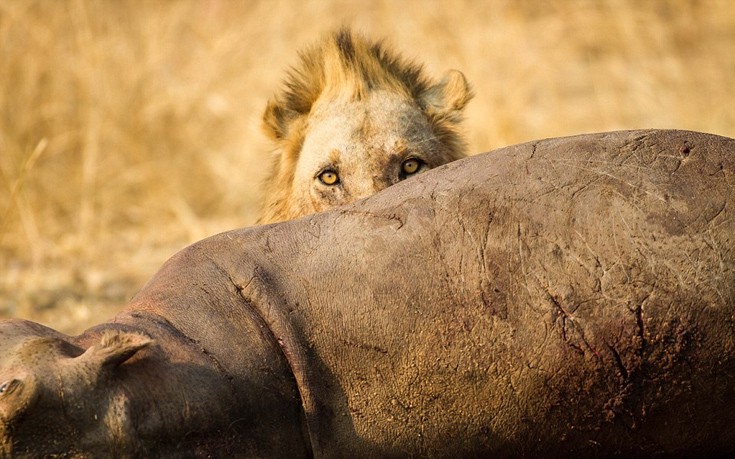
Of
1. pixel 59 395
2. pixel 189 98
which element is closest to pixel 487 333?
pixel 59 395

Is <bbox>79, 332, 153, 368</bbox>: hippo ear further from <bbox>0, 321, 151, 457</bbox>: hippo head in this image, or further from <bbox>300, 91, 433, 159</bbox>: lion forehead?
<bbox>300, 91, 433, 159</bbox>: lion forehead

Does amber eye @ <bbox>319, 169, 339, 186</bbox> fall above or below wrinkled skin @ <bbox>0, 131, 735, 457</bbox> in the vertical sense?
above

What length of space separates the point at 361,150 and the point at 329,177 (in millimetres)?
193

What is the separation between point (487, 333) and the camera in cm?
247

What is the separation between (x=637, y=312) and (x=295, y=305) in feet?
2.50

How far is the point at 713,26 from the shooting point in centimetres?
1127

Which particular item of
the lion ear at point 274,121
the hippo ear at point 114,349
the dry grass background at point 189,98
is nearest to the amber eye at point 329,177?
the lion ear at point 274,121

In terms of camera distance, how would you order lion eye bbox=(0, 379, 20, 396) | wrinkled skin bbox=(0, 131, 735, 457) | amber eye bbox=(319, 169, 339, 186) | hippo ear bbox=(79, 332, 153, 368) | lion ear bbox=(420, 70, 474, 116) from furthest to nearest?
lion ear bbox=(420, 70, 474, 116)
amber eye bbox=(319, 169, 339, 186)
wrinkled skin bbox=(0, 131, 735, 457)
hippo ear bbox=(79, 332, 153, 368)
lion eye bbox=(0, 379, 20, 396)

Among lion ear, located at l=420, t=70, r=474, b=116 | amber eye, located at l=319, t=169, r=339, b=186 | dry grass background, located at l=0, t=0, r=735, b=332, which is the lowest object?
amber eye, located at l=319, t=169, r=339, b=186

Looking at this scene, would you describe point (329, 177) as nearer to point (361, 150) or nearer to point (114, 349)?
point (361, 150)

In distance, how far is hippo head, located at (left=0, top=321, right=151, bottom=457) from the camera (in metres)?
2.10

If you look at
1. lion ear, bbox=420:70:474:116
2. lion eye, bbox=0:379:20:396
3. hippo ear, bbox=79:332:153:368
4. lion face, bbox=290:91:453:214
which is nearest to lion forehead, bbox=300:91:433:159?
lion face, bbox=290:91:453:214

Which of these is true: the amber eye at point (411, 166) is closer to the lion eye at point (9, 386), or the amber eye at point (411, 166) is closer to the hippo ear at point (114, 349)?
the hippo ear at point (114, 349)

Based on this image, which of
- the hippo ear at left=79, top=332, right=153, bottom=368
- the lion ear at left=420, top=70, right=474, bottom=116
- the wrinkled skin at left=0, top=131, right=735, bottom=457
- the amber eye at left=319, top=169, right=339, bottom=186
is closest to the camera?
the hippo ear at left=79, top=332, right=153, bottom=368
